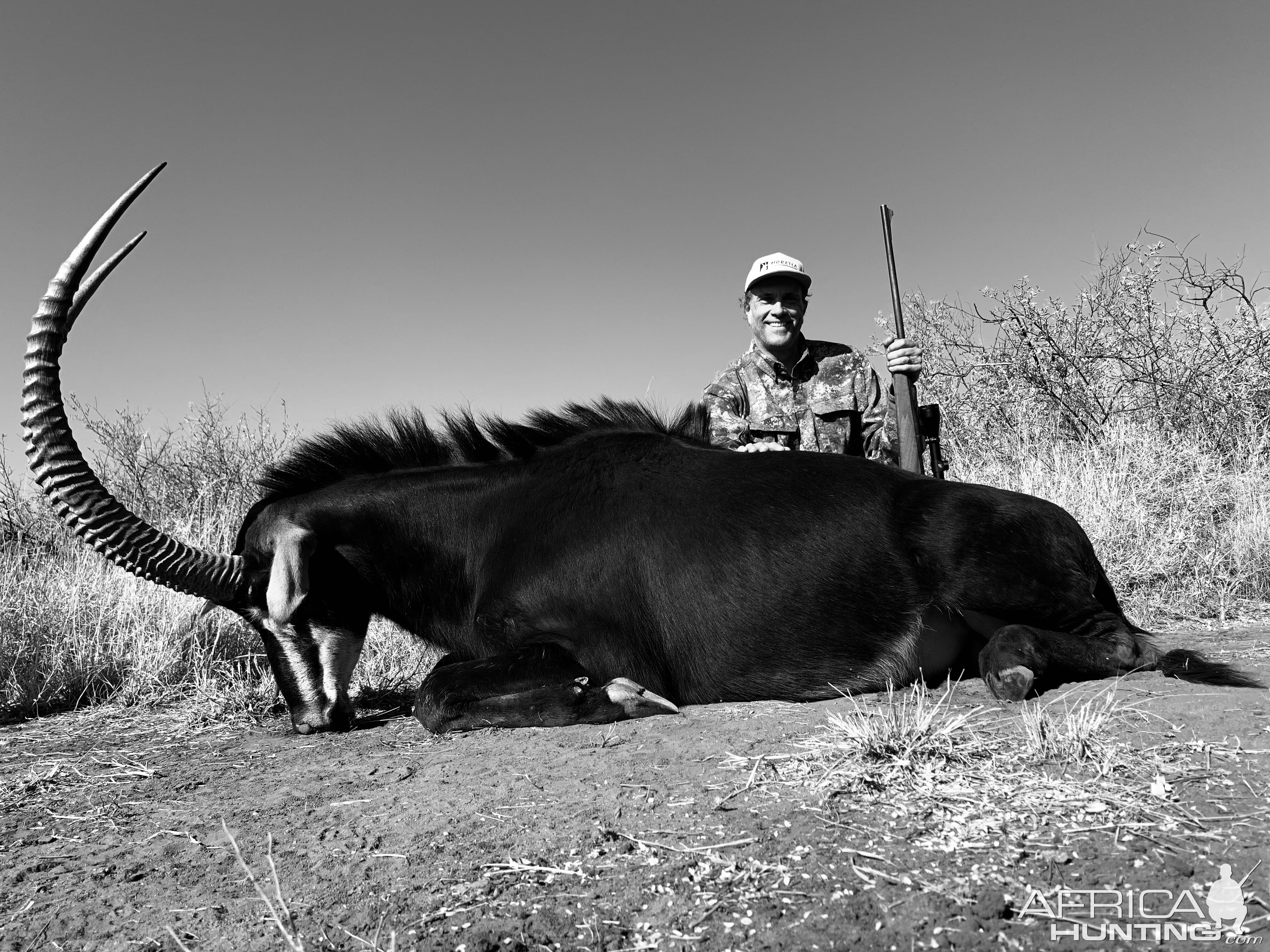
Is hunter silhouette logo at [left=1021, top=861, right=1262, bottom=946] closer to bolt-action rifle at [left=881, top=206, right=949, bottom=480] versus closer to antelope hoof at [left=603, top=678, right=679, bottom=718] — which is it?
antelope hoof at [left=603, top=678, right=679, bottom=718]

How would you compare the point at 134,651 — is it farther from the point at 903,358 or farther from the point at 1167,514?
the point at 1167,514

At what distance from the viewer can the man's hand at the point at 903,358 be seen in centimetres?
562

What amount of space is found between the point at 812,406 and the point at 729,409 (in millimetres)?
624

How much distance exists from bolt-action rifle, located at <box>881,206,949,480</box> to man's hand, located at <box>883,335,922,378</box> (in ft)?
0.13

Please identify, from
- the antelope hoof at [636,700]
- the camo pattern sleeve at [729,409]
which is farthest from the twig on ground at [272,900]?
the camo pattern sleeve at [729,409]

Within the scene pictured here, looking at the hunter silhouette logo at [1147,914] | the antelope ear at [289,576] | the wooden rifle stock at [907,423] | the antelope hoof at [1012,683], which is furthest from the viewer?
the wooden rifle stock at [907,423]

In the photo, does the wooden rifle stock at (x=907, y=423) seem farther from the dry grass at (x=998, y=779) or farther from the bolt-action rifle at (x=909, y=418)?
the dry grass at (x=998, y=779)

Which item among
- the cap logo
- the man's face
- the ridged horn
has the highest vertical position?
the cap logo

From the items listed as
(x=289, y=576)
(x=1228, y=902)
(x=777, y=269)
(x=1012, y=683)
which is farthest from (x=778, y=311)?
(x=1228, y=902)

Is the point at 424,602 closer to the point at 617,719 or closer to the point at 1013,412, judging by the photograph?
the point at 617,719

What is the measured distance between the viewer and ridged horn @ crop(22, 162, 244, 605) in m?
3.51

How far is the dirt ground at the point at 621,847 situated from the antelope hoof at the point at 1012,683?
126mm

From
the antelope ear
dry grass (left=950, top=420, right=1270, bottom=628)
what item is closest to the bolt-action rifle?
dry grass (left=950, top=420, right=1270, bottom=628)

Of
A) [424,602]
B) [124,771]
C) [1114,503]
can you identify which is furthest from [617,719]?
[1114,503]
